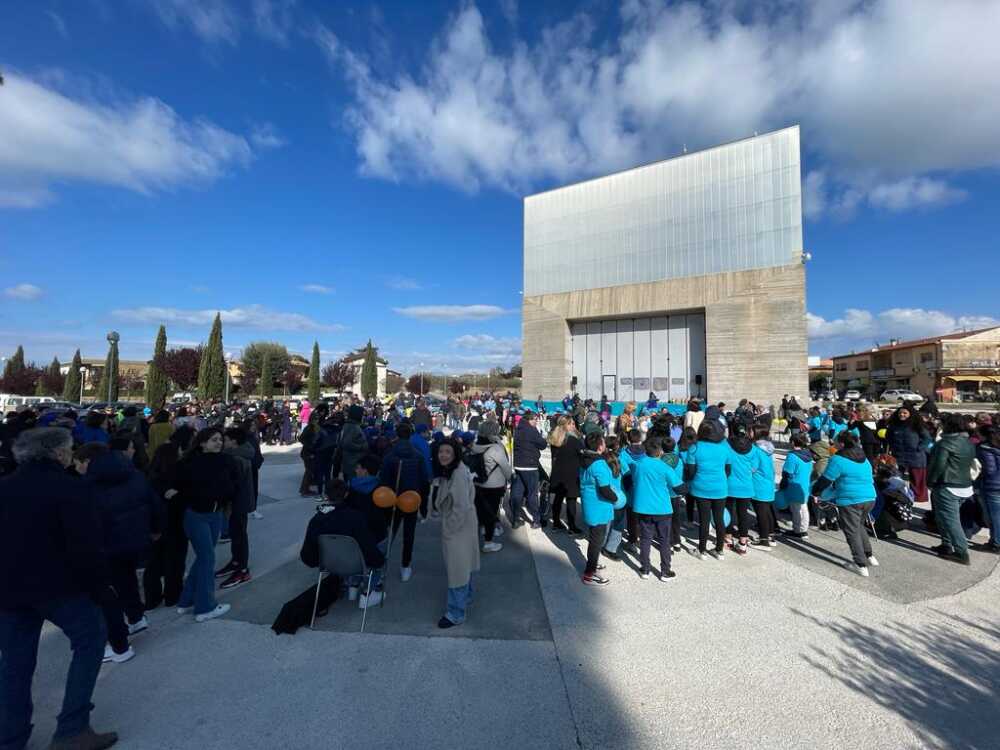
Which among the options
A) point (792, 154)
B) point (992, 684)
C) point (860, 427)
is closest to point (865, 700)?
point (992, 684)

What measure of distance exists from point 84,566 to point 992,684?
19.5 ft

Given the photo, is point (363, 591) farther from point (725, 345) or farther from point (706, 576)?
point (725, 345)

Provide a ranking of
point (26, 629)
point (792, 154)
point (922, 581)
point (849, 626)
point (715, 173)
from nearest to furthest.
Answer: point (26, 629) < point (849, 626) < point (922, 581) < point (792, 154) < point (715, 173)

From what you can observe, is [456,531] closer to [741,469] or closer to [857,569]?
[741,469]

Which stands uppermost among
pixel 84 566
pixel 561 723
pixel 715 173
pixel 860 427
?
pixel 715 173

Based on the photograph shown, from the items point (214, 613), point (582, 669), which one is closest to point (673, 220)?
point (582, 669)

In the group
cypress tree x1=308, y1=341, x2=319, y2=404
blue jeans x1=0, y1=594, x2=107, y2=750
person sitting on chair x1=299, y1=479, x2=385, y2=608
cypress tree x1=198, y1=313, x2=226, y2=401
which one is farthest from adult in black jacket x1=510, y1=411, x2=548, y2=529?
cypress tree x1=308, y1=341, x2=319, y2=404

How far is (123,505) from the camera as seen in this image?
3383 millimetres

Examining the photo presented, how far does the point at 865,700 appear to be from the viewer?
296 centimetres

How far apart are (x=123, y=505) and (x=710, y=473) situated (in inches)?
233

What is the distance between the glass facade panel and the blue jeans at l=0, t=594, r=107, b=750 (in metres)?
28.0

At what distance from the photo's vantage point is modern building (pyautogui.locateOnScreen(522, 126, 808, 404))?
23.5 meters

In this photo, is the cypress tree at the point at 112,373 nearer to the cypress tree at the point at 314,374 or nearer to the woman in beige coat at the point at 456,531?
the cypress tree at the point at 314,374

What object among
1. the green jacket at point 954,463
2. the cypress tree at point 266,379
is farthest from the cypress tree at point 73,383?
the green jacket at point 954,463
